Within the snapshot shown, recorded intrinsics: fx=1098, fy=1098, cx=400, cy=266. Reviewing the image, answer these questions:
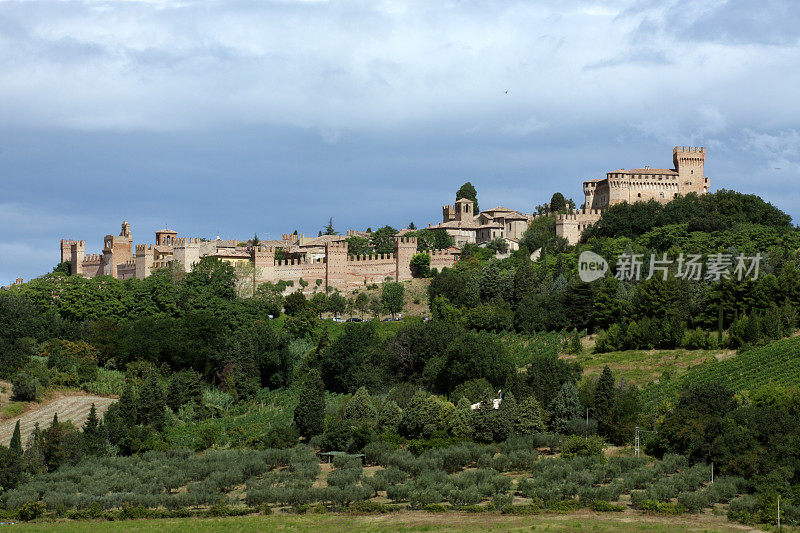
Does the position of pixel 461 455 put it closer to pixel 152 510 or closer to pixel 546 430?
pixel 546 430

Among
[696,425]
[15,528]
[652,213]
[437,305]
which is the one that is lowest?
[15,528]

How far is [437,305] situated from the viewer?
6531 cm

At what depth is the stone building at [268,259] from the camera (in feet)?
242

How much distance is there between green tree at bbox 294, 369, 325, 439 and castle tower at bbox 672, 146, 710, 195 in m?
51.7

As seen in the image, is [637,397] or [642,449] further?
[637,397]

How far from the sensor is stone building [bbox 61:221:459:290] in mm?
73625

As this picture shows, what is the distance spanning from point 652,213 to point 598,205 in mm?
11995

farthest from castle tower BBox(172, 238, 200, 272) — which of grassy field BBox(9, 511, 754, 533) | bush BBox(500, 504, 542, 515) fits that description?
bush BBox(500, 504, 542, 515)

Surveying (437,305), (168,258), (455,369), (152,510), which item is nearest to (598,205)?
A: (437,305)

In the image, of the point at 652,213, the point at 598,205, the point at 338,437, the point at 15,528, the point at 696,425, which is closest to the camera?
the point at 15,528

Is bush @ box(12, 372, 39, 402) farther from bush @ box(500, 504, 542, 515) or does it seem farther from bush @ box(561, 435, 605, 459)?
bush @ box(500, 504, 542, 515)

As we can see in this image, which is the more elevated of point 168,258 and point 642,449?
point 168,258

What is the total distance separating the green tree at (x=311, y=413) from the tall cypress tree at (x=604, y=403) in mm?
11067

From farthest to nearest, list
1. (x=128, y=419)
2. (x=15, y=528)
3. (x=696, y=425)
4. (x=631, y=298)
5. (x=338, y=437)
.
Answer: (x=631, y=298) < (x=128, y=419) < (x=338, y=437) < (x=696, y=425) < (x=15, y=528)
